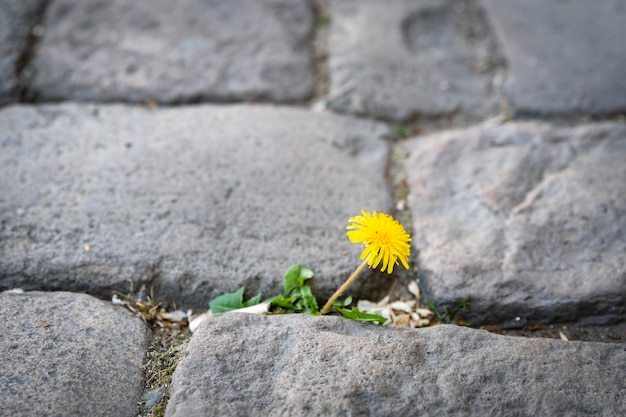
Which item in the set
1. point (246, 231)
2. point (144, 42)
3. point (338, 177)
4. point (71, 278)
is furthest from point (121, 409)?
point (144, 42)

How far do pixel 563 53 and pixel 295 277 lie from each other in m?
1.41

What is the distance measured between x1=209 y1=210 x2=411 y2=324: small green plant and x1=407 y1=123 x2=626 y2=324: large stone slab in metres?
0.23

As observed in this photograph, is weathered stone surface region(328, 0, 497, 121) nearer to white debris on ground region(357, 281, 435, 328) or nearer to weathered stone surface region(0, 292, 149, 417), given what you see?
white debris on ground region(357, 281, 435, 328)

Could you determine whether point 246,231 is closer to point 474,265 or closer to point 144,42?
point 474,265

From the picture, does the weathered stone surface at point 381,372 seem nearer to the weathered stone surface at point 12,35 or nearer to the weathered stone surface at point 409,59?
the weathered stone surface at point 409,59

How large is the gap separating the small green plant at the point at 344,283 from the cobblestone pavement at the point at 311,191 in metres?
0.05

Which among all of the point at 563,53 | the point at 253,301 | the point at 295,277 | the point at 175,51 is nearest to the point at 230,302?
the point at 253,301

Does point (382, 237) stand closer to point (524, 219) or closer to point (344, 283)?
point (344, 283)

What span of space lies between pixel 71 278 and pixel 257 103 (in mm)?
854

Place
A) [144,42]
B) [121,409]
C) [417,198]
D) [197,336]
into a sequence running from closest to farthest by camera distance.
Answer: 1. [121,409]
2. [197,336]
3. [417,198]
4. [144,42]

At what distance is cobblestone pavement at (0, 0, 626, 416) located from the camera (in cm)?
125

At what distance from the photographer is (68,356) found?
1272 mm

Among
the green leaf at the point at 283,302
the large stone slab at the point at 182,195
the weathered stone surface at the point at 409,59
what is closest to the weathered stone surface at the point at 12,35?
the large stone slab at the point at 182,195

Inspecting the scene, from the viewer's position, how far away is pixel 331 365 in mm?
1247
